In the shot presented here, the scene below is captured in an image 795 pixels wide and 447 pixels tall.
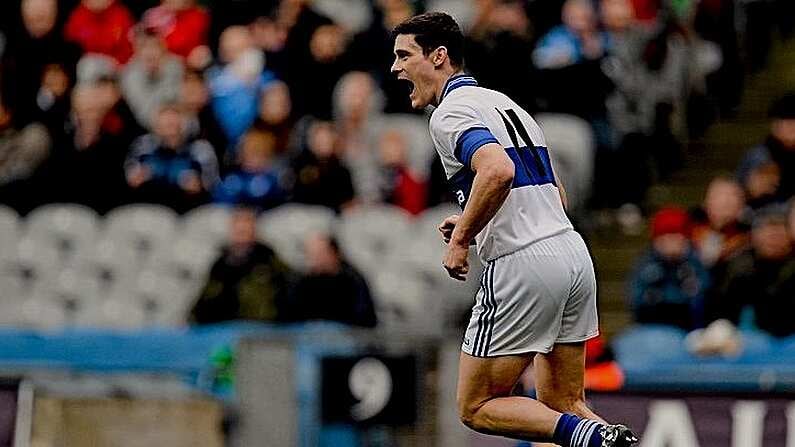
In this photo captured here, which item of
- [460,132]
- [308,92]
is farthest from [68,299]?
[460,132]

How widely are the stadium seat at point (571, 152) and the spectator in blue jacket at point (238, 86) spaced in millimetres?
2696

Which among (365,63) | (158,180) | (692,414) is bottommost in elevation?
(692,414)

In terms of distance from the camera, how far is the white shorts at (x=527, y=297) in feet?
26.7

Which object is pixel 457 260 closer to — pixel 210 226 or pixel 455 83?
pixel 455 83

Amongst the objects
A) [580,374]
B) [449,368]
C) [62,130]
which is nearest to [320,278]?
[449,368]

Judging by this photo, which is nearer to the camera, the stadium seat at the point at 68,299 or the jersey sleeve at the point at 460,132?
the jersey sleeve at the point at 460,132

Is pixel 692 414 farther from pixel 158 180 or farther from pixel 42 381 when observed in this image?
pixel 158 180

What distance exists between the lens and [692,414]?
11211mm

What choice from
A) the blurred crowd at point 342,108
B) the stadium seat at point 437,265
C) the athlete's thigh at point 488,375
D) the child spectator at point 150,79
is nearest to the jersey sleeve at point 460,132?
the athlete's thigh at point 488,375

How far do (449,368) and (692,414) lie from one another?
6.09 feet

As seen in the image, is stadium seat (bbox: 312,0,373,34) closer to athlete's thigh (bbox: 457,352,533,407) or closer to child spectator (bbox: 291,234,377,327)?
child spectator (bbox: 291,234,377,327)

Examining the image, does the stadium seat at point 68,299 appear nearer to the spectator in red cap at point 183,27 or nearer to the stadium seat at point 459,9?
the spectator in red cap at point 183,27

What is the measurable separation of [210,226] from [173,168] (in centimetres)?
74

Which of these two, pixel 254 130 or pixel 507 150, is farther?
pixel 254 130
